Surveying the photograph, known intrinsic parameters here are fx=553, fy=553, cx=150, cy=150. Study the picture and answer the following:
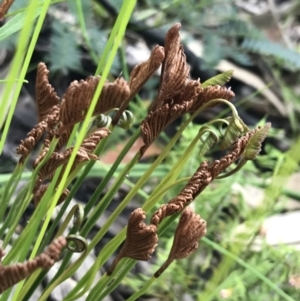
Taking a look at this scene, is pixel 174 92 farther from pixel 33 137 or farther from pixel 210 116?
pixel 210 116

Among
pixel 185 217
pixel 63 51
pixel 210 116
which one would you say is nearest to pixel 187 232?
pixel 185 217

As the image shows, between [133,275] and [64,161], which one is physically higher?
[64,161]

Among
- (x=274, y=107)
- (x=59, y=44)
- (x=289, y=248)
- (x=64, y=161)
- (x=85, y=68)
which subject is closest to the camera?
(x=64, y=161)

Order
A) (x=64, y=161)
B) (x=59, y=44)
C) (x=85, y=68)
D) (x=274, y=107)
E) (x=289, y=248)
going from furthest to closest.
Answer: (x=274, y=107), (x=85, y=68), (x=59, y=44), (x=289, y=248), (x=64, y=161)

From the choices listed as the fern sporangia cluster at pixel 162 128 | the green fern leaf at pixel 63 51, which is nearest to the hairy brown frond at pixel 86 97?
the fern sporangia cluster at pixel 162 128

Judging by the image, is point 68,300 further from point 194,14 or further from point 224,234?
point 194,14

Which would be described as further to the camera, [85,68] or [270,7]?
[270,7]

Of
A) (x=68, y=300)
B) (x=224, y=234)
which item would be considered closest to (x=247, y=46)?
(x=224, y=234)
